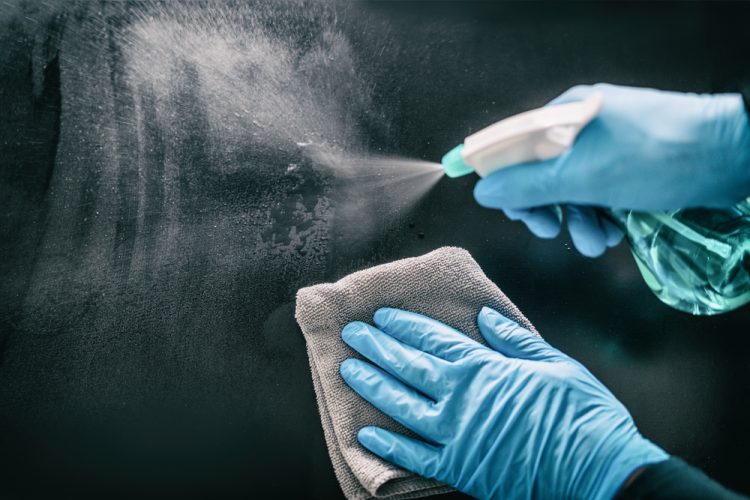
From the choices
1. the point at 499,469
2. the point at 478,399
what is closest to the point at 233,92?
the point at 478,399

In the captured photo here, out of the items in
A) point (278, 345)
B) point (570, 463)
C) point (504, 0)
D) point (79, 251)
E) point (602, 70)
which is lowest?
point (570, 463)

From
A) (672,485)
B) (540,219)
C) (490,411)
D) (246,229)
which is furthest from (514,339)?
(246,229)

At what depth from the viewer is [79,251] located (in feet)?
4.13

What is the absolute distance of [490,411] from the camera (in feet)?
3.80

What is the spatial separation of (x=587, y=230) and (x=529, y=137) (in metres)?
0.30

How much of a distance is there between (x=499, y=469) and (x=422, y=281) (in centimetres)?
44

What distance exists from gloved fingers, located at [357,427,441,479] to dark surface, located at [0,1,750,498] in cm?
16

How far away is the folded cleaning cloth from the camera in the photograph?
114 centimetres

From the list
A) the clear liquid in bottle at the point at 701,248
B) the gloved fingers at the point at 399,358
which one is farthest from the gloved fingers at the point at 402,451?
the clear liquid in bottle at the point at 701,248

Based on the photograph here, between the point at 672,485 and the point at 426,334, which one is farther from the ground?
the point at 426,334

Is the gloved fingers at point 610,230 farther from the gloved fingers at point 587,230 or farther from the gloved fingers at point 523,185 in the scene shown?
the gloved fingers at point 523,185

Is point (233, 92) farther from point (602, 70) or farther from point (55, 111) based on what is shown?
point (602, 70)

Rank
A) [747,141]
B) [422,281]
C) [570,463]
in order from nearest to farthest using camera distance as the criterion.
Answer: [747,141] < [570,463] < [422,281]

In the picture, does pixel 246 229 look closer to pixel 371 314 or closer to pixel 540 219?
pixel 371 314
